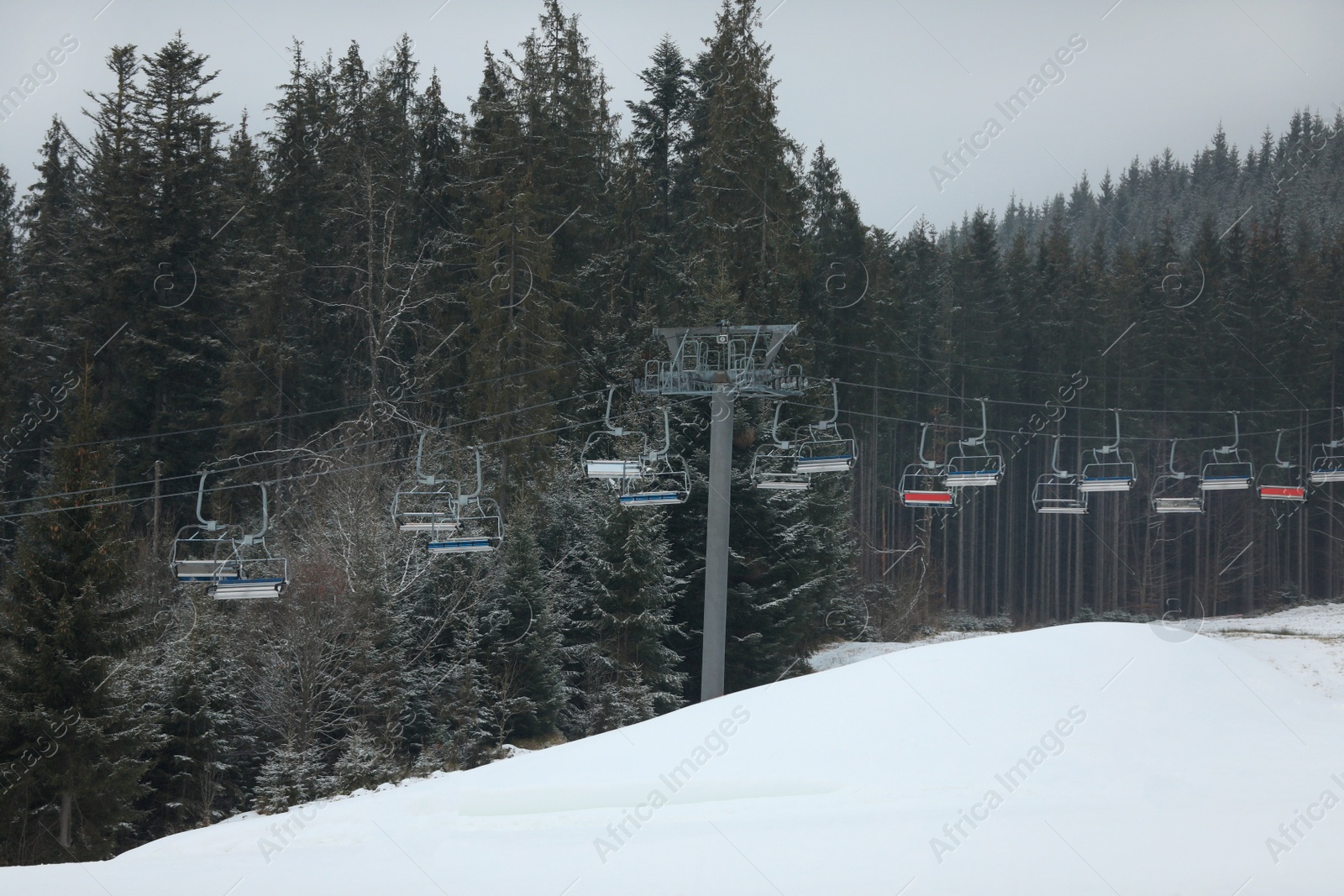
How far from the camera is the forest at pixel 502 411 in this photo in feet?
71.8

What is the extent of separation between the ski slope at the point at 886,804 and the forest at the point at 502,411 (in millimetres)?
9301

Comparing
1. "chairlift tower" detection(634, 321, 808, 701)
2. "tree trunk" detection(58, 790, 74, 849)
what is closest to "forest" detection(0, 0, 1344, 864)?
"tree trunk" detection(58, 790, 74, 849)

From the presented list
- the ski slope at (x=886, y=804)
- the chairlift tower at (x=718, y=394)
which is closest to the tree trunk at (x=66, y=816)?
the ski slope at (x=886, y=804)

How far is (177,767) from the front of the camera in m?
21.5

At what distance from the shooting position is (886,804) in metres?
10.5

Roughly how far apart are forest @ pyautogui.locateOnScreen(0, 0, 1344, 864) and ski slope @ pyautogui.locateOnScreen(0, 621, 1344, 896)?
9.30 metres

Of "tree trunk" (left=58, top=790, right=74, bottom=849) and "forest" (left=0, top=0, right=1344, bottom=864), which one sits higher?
"forest" (left=0, top=0, right=1344, bottom=864)

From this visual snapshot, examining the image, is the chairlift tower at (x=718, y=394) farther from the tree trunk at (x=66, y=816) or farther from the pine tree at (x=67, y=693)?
the tree trunk at (x=66, y=816)

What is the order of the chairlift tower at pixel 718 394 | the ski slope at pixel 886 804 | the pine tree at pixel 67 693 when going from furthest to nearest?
1. the chairlift tower at pixel 718 394
2. the pine tree at pixel 67 693
3. the ski slope at pixel 886 804

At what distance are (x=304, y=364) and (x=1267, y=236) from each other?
1684 inches

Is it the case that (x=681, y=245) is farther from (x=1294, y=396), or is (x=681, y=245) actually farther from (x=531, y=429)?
(x=1294, y=396)

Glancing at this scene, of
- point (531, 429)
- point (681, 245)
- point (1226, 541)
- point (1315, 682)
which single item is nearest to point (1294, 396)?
point (1226, 541)

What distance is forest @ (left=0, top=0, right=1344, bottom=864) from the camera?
21875mm

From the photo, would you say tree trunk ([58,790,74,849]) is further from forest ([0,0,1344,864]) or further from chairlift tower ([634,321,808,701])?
chairlift tower ([634,321,808,701])
